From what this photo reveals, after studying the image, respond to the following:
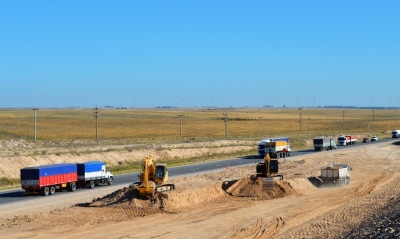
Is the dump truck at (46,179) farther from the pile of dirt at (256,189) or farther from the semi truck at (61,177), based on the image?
the pile of dirt at (256,189)

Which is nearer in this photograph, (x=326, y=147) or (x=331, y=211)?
(x=331, y=211)

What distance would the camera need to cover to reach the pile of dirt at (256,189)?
50.2 m

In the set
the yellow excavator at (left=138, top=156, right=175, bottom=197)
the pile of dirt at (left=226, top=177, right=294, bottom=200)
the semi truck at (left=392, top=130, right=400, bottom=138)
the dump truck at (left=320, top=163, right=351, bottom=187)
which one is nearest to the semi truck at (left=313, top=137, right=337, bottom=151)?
the semi truck at (left=392, top=130, right=400, bottom=138)

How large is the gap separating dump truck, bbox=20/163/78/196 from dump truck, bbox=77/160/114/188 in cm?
133

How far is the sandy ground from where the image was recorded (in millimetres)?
35312

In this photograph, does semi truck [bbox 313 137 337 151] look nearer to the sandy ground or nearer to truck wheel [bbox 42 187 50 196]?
the sandy ground

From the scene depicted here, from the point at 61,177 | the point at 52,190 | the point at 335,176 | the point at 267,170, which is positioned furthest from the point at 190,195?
the point at 335,176

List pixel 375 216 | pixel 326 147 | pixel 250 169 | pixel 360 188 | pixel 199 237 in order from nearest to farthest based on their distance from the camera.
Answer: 1. pixel 199 237
2. pixel 375 216
3. pixel 360 188
4. pixel 250 169
5. pixel 326 147

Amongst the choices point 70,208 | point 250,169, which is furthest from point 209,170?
point 70,208

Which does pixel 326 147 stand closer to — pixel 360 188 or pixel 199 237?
pixel 360 188

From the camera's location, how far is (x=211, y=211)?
42812 mm

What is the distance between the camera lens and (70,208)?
43.9m

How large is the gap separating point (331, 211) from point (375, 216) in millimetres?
5198

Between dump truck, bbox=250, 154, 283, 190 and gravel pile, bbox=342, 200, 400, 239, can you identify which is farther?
dump truck, bbox=250, 154, 283, 190
